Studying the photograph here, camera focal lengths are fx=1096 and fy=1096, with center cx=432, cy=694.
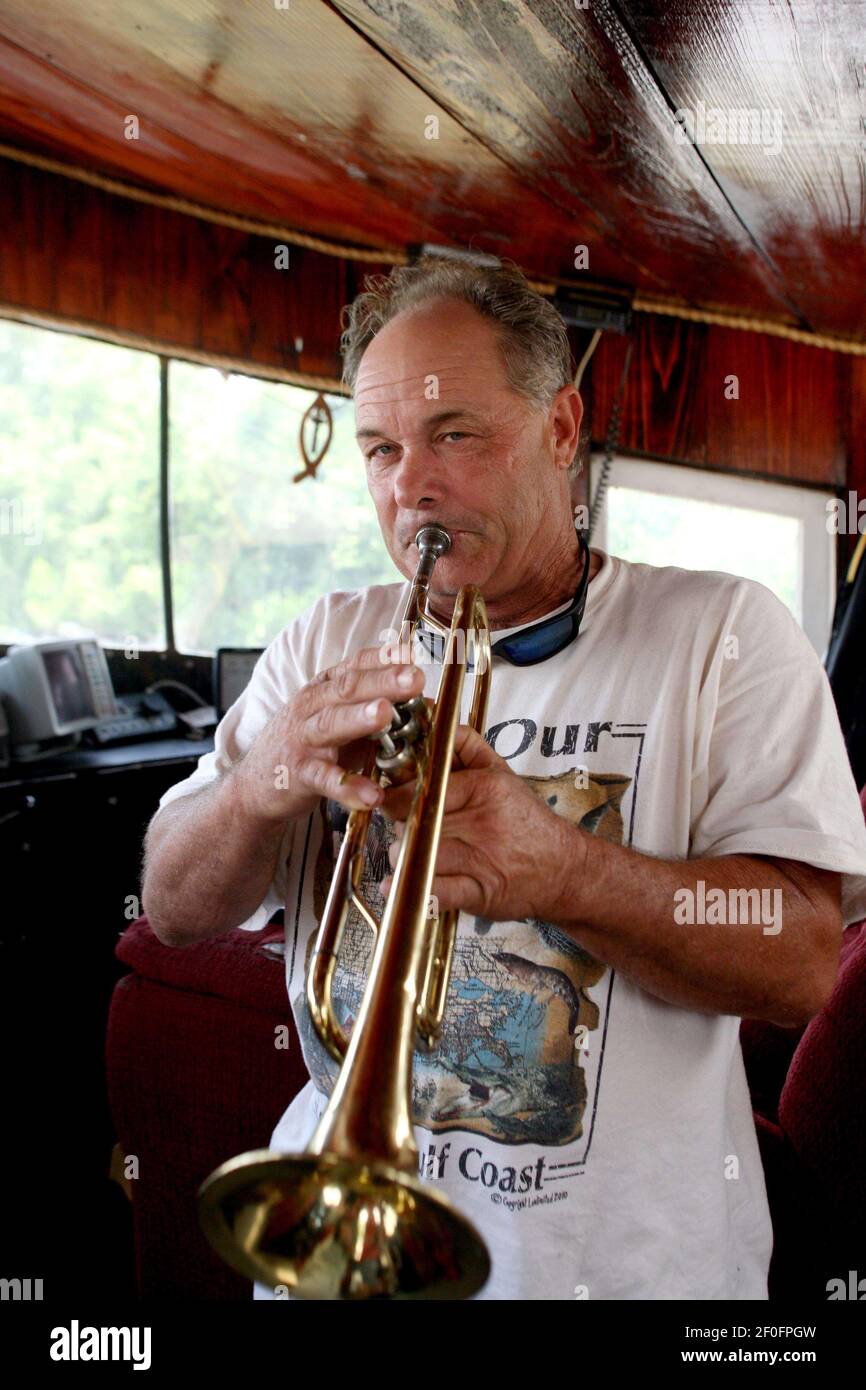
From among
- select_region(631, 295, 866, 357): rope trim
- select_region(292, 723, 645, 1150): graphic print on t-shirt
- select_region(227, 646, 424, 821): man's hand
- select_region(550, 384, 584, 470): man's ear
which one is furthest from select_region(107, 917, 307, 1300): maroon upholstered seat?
select_region(631, 295, 866, 357): rope trim

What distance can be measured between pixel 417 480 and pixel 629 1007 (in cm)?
76

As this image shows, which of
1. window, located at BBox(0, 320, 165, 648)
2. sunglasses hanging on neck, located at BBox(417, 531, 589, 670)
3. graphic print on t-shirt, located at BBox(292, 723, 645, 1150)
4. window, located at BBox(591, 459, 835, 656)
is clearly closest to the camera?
graphic print on t-shirt, located at BBox(292, 723, 645, 1150)

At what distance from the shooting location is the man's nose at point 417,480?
153 centimetres

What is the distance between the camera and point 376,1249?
95 cm

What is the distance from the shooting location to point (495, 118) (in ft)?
7.79

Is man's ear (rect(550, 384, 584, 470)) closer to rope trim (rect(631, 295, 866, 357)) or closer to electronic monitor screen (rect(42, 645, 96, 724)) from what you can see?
electronic monitor screen (rect(42, 645, 96, 724))

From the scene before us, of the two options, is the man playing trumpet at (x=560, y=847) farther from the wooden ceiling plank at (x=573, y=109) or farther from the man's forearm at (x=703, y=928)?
the wooden ceiling plank at (x=573, y=109)

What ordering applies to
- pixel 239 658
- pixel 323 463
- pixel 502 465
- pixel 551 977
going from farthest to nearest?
pixel 323 463
pixel 239 658
pixel 502 465
pixel 551 977

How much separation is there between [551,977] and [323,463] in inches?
131

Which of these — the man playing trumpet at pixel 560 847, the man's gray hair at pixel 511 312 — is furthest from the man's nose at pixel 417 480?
the man's gray hair at pixel 511 312

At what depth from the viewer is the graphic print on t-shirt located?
4.38ft

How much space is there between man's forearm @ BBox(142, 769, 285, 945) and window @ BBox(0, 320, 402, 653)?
238 centimetres
